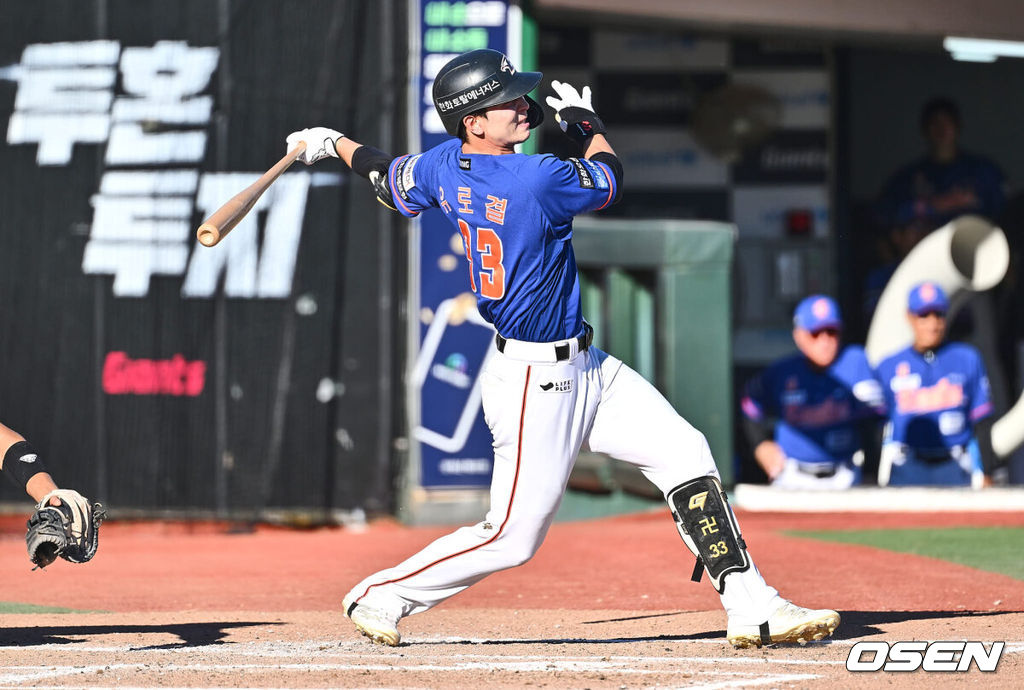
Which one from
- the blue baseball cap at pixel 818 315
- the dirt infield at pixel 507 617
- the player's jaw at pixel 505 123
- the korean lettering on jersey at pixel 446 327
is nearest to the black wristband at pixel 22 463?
the dirt infield at pixel 507 617

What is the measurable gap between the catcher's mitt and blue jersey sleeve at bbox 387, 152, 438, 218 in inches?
51.9

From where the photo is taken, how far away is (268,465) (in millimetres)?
10211

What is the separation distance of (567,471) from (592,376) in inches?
11.5

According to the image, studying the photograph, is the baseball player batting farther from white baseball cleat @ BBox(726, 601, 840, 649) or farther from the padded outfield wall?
the padded outfield wall

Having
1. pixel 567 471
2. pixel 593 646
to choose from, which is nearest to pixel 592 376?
pixel 567 471

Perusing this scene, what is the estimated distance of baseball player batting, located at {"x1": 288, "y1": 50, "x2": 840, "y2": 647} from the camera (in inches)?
180

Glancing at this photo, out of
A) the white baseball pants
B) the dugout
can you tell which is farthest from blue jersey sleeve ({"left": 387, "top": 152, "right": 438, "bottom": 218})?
the dugout

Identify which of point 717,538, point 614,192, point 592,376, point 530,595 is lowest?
point 530,595

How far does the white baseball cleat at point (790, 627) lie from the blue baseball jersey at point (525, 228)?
1.01m

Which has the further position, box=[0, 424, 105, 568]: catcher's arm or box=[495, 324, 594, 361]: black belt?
box=[495, 324, 594, 361]: black belt

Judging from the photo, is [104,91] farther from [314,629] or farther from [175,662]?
[175,662]

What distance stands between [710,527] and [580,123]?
53.5 inches

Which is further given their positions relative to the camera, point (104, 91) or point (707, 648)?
point (104, 91)
